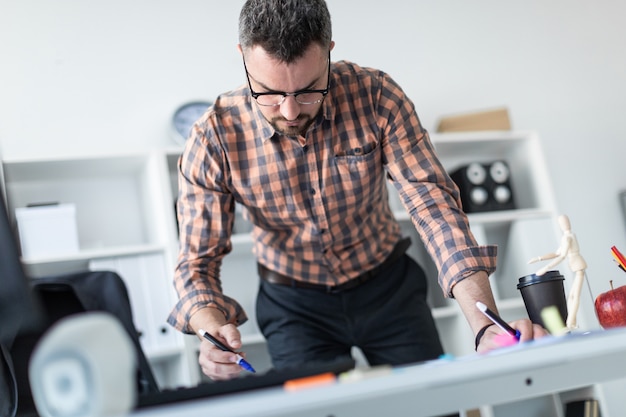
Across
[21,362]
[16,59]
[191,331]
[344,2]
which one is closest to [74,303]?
[21,362]

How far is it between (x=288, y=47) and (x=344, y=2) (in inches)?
88.0

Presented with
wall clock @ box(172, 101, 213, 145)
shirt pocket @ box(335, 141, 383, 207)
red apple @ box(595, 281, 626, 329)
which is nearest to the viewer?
red apple @ box(595, 281, 626, 329)

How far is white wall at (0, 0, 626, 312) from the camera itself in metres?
3.22

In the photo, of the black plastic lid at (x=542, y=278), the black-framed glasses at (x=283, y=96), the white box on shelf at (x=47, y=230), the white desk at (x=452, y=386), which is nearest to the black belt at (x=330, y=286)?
the black-framed glasses at (x=283, y=96)

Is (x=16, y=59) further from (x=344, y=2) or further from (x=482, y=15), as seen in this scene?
(x=482, y=15)

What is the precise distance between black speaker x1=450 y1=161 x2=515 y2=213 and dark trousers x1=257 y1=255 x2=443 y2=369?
138 centimetres

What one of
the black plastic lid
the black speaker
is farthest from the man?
the black speaker

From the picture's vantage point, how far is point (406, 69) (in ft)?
12.4

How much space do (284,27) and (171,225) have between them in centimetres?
144

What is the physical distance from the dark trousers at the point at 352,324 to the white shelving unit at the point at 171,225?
87 cm

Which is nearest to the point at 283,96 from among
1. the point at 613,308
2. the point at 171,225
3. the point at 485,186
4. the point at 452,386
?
the point at 613,308

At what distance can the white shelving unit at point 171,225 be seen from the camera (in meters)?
2.86

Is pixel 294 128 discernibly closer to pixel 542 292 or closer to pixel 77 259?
pixel 542 292

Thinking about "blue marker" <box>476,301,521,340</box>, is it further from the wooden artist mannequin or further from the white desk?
the white desk
